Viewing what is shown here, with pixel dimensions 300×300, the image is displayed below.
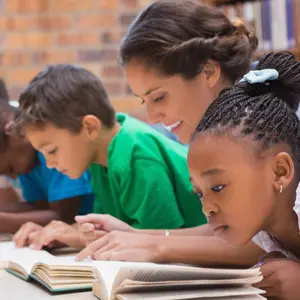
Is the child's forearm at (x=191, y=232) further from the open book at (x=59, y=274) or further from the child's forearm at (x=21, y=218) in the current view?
the child's forearm at (x=21, y=218)

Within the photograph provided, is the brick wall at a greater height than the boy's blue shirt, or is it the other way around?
the brick wall

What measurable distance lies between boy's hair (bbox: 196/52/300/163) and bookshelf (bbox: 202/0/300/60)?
208 cm

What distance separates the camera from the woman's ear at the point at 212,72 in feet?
4.89

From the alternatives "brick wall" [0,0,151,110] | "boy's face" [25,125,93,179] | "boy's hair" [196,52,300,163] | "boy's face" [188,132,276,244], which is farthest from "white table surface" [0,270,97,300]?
"brick wall" [0,0,151,110]

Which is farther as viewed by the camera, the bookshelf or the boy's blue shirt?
the bookshelf

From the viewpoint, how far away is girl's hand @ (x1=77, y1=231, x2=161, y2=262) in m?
1.21

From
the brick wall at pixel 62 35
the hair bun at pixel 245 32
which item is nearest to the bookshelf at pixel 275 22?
the brick wall at pixel 62 35

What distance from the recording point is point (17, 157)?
1989 mm

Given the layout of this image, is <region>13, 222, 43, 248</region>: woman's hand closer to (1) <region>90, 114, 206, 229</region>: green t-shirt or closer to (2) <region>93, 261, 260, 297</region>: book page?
(1) <region>90, 114, 206, 229</region>: green t-shirt

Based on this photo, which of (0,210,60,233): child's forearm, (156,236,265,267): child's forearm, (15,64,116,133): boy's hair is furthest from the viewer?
(0,210,60,233): child's forearm

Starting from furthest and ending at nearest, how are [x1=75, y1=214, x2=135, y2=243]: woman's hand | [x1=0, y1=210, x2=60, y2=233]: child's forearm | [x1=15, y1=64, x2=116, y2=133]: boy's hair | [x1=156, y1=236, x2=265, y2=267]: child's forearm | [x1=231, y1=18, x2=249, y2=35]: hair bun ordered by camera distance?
[x1=0, y1=210, x2=60, y2=233]: child's forearm
[x1=15, y1=64, x2=116, y2=133]: boy's hair
[x1=231, y1=18, x2=249, y2=35]: hair bun
[x1=75, y1=214, x2=135, y2=243]: woman's hand
[x1=156, y1=236, x2=265, y2=267]: child's forearm

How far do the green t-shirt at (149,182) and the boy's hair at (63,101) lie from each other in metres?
0.10

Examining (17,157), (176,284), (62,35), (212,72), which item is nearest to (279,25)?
(62,35)

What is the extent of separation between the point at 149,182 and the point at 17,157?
1.85ft
